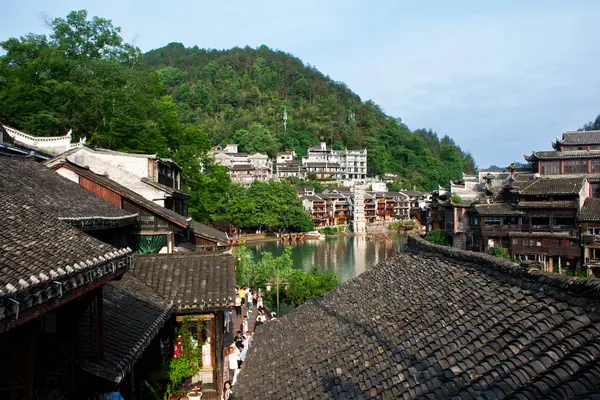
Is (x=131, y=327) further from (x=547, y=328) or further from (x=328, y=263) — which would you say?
(x=328, y=263)

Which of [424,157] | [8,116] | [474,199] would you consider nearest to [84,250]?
[8,116]

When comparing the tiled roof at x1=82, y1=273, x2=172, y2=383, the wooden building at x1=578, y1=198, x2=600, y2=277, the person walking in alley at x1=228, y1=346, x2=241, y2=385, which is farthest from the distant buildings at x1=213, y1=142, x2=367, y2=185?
the tiled roof at x1=82, y1=273, x2=172, y2=383

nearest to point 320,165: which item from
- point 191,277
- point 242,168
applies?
point 242,168

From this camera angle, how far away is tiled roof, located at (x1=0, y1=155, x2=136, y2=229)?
296 inches

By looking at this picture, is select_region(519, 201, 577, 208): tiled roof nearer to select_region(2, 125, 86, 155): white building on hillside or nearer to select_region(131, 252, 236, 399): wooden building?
select_region(131, 252, 236, 399): wooden building

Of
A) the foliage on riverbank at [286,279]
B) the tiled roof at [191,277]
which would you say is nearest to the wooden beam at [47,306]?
the tiled roof at [191,277]

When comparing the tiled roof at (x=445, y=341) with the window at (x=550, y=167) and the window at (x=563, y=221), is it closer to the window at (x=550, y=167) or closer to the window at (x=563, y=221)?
the window at (x=563, y=221)

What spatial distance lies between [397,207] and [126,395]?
93.0 meters

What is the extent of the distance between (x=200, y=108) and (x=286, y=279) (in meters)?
120

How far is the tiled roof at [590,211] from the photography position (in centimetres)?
3481

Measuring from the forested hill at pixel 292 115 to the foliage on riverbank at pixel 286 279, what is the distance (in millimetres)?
83654

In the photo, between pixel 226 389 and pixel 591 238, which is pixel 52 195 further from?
pixel 591 238

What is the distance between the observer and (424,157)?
13838cm

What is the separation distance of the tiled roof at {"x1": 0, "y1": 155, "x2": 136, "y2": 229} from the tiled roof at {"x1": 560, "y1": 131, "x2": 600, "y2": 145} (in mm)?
43651
